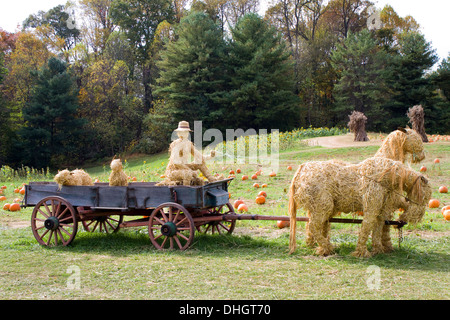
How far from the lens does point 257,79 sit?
96.1 ft

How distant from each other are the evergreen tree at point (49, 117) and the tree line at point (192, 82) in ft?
0.26

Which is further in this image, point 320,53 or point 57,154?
point 320,53

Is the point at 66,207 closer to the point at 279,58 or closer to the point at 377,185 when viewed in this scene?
the point at 377,185

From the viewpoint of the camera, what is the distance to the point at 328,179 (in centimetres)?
554

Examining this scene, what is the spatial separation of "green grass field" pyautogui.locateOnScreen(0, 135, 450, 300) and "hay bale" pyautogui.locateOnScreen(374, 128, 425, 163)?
130cm

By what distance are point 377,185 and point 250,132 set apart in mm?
24889

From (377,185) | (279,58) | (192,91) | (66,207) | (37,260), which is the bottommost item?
(37,260)

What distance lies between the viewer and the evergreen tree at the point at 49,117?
27.5m

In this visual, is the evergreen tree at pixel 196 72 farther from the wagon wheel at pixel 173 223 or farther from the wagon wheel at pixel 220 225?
the wagon wheel at pixel 173 223

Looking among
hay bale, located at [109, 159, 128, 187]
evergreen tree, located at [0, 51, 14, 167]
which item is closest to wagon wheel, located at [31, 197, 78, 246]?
hay bale, located at [109, 159, 128, 187]

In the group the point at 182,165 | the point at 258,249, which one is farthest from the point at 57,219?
the point at 258,249

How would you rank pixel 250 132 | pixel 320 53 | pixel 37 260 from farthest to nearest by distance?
pixel 320 53
pixel 250 132
pixel 37 260

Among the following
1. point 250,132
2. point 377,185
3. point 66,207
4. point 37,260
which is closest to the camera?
point 377,185

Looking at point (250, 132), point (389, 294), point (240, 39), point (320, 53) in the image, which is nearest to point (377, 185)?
point (389, 294)
